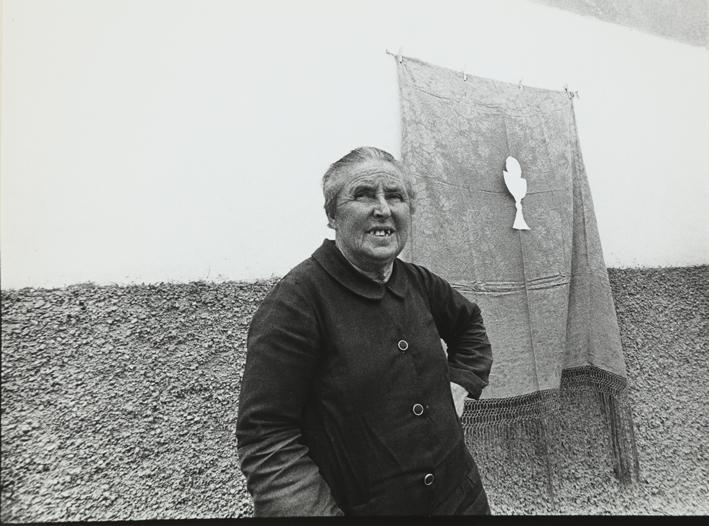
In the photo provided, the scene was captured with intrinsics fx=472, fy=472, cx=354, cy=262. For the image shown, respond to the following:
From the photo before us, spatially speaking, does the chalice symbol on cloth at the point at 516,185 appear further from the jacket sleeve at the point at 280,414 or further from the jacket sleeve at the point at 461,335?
the jacket sleeve at the point at 280,414

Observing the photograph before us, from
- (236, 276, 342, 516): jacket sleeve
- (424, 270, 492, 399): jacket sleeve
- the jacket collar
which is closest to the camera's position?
(236, 276, 342, 516): jacket sleeve

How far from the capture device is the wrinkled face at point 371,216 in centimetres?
94

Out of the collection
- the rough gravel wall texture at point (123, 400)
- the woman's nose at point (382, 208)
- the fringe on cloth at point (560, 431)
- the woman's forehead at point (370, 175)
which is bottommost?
the fringe on cloth at point (560, 431)

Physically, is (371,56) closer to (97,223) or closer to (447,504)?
(97,223)

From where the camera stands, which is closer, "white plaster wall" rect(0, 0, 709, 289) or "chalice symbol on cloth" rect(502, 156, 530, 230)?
"white plaster wall" rect(0, 0, 709, 289)

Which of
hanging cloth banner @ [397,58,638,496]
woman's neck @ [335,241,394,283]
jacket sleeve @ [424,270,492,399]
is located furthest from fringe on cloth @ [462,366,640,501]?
woman's neck @ [335,241,394,283]

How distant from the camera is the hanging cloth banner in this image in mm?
1419

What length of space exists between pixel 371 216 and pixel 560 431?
40.5 inches

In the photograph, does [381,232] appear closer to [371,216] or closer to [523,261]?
[371,216]

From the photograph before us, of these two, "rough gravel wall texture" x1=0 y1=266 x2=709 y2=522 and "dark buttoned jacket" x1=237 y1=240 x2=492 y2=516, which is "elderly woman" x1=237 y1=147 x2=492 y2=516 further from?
"rough gravel wall texture" x1=0 y1=266 x2=709 y2=522

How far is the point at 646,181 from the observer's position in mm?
1607

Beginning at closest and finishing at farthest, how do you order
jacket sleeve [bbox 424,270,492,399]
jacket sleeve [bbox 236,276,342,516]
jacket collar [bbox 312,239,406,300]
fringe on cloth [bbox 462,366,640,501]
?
1. jacket sleeve [bbox 236,276,342,516]
2. jacket collar [bbox 312,239,406,300]
3. jacket sleeve [bbox 424,270,492,399]
4. fringe on cloth [bbox 462,366,640,501]

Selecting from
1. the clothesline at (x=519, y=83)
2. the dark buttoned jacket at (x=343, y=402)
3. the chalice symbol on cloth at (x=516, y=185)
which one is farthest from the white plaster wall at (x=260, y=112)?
the dark buttoned jacket at (x=343, y=402)

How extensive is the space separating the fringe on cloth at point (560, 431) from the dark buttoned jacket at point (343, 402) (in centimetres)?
50
